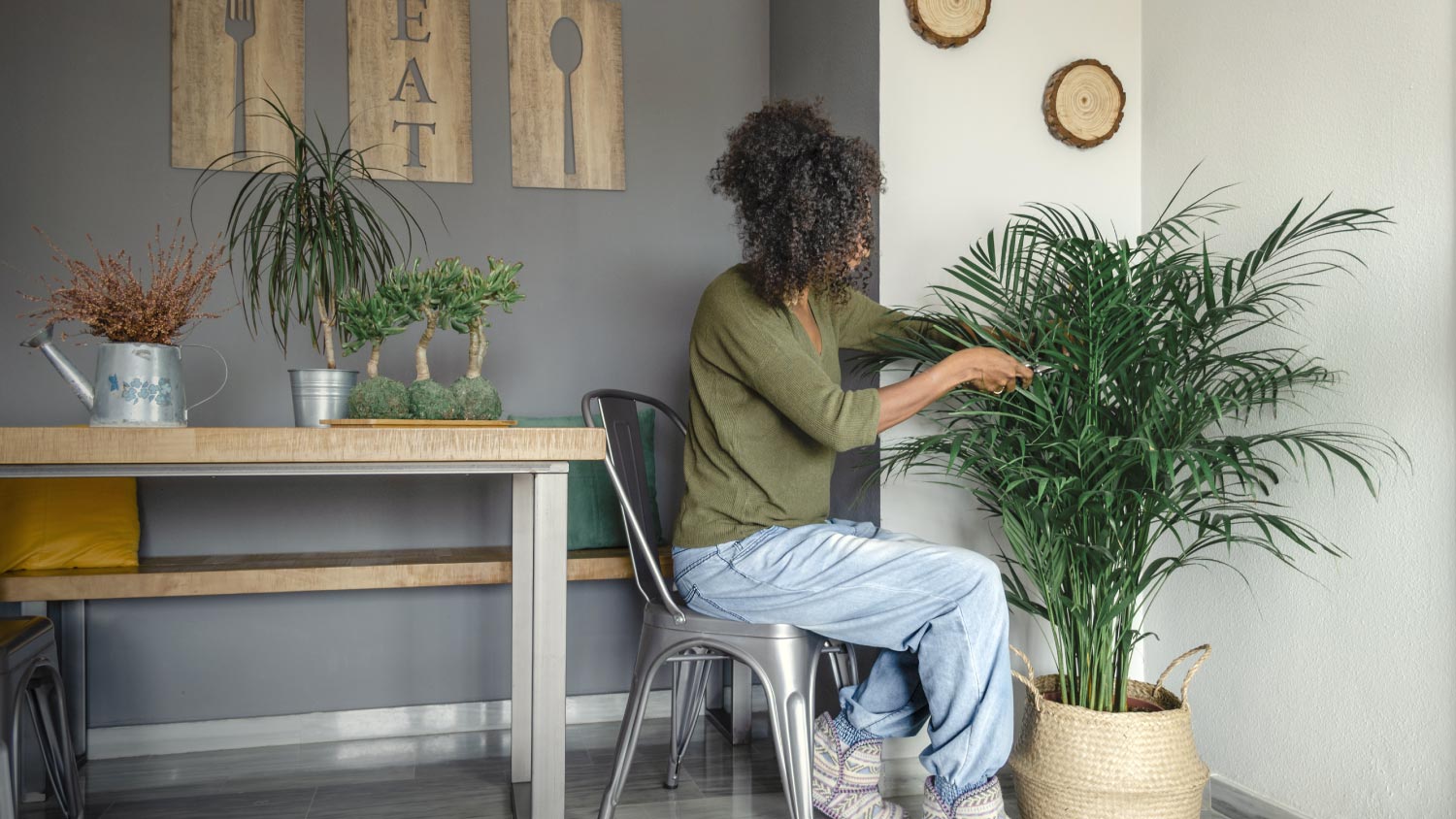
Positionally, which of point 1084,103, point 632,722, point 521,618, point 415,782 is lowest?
point 415,782

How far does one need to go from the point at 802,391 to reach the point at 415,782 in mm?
1463

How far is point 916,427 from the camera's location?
8.54 ft

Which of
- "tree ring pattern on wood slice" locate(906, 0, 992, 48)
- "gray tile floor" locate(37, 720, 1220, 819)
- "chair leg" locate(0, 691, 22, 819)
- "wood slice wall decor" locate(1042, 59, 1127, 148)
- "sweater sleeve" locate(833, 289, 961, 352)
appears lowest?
"gray tile floor" locate(37, 720, 1220, 819)

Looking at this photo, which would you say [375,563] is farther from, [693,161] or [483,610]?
[693,161]

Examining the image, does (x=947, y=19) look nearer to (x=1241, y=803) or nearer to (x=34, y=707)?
(x=1241, y=803)

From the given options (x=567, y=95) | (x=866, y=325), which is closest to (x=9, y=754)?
(x=866, y=325)

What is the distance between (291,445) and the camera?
70.9 inches

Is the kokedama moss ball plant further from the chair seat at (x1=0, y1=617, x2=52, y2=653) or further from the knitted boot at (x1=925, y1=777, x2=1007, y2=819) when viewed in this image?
the knitted boot at (x1=925, y1=777, x2=1007, y2=819)

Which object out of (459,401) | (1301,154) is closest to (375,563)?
(459,401)

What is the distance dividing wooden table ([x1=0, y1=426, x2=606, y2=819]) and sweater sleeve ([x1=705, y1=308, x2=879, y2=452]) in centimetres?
31

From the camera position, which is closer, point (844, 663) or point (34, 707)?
point (34, 707)

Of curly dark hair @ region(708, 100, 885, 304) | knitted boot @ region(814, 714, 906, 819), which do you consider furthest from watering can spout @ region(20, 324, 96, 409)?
knitted boot @ region(814, 714, 906, 819)

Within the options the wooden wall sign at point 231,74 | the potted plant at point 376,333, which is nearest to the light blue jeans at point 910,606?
the potted plant at point 376,333

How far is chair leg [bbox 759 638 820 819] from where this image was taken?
188cm
